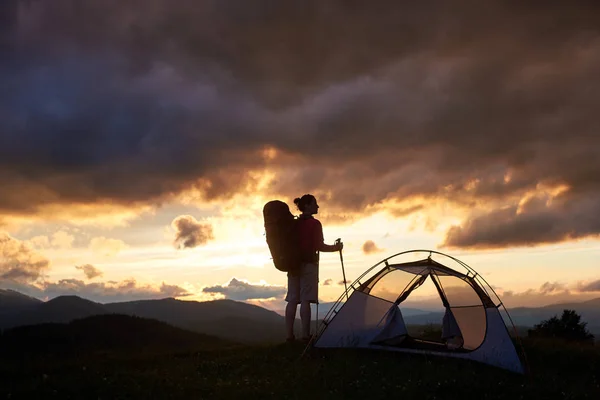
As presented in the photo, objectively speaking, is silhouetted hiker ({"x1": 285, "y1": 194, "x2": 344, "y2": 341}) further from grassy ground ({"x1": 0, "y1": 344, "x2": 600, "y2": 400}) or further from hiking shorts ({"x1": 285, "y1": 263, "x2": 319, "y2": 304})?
grassy ground ({"x1": 0, "y1": 344, "x2": 600, "y2": 400})

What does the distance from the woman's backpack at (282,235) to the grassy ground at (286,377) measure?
2.44 meters

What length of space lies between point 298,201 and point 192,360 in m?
5.39

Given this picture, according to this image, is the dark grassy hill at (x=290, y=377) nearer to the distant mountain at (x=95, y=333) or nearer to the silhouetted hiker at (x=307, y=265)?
the silhouetted hiker at (x=307, y=265)

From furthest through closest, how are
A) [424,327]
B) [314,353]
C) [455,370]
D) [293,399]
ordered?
1. [424,327]
2. [314,353]
3. [455,370]
4. [293,399]

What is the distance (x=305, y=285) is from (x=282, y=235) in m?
1.58

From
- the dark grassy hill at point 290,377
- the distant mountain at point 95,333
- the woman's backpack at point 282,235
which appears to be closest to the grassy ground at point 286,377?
the dark grassy hill at point 290,377

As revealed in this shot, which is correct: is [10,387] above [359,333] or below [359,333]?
below

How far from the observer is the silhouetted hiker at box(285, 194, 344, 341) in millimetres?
16797

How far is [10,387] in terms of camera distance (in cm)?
1195

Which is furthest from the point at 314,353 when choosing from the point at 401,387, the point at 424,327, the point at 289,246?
the point at 424,327

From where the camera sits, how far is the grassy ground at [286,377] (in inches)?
481

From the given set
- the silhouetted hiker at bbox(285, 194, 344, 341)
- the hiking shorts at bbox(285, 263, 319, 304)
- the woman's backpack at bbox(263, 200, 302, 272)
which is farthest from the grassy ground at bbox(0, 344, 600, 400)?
the woman's backpack at bbox(263, 200, 302, 272)

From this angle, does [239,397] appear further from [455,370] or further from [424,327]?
[424,327]

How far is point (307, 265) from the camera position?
16.9m
